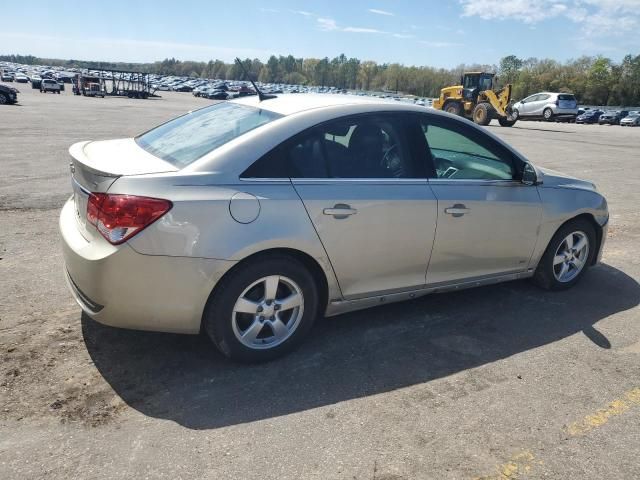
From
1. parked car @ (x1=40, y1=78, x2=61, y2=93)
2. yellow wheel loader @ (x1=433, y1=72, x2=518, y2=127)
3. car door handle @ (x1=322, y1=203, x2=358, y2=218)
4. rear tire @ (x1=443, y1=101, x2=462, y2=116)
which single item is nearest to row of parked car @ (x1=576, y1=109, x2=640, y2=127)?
yellow wheel loader @ (x1=433, y1=72, x2=518, y2=127)

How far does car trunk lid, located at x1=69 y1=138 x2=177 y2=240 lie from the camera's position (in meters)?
3.06

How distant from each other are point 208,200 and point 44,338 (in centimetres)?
156

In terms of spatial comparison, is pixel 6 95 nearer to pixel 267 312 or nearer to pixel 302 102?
pixel 302 102

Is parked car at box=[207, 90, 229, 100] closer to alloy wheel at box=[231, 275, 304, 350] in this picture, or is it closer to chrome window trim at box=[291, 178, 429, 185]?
chrome window trim at box=[291, 178, 429, 185]

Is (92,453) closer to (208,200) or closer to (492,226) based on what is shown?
(208,200)

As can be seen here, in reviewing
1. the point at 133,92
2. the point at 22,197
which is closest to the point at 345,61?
the point at 133,92

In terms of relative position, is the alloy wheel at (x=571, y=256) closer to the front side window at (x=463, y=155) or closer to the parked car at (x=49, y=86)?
the front side window at (x=463, y=155)

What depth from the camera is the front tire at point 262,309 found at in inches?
123

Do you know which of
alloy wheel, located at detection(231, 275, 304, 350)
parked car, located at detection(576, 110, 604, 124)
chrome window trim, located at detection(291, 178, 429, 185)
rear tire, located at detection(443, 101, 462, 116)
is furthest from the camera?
parked car, located at detection(576, 110, 604, 124)

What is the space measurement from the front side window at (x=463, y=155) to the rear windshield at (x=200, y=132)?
1.25m

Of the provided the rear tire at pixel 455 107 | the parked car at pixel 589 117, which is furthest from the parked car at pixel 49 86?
the parked car at pixel 589 117

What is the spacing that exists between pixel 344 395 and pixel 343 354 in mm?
486

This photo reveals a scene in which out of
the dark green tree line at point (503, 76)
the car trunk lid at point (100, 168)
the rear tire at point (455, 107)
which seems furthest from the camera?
the dark green tree line at point (503, 76)

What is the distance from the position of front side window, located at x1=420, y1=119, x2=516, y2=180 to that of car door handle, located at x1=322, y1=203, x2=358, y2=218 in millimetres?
864
